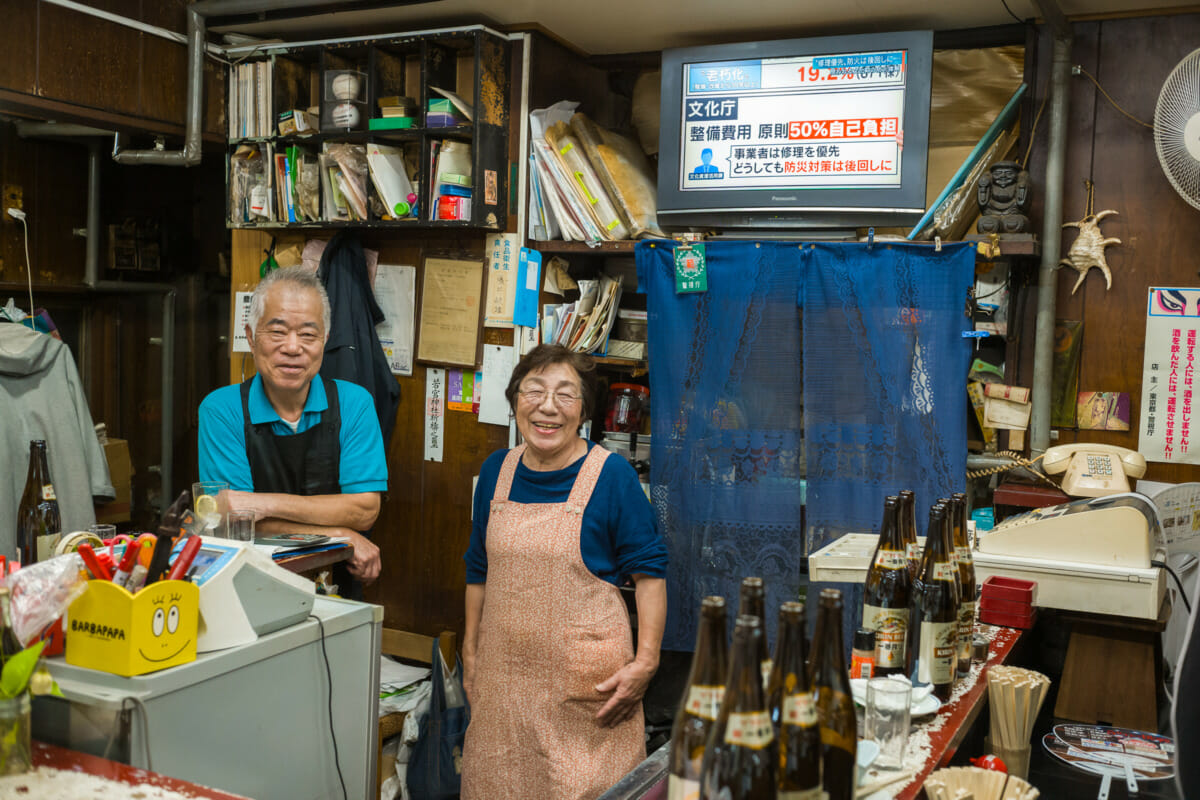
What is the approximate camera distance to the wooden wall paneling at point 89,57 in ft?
12.0

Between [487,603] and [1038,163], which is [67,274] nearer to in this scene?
[487,603]

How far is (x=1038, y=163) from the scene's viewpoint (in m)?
3.49

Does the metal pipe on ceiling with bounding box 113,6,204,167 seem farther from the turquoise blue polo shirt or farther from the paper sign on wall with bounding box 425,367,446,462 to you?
the turquoise blue polo shirt

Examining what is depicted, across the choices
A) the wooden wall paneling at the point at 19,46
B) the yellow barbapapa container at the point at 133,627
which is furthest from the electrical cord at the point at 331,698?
the wooden wall paneling at the point at 19,46

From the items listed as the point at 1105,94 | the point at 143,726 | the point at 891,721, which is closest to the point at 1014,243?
the point at 1105,94

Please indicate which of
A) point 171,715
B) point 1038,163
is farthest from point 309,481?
point 1038,163

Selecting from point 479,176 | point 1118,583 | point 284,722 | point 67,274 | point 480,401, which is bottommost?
point 284,722

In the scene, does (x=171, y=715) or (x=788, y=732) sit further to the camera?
(x=171, y=715)

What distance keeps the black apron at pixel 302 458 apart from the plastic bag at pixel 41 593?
1.21m

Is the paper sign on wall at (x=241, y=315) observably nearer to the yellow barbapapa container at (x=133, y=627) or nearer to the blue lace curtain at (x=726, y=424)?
the blue lace curtain at (x=726, y=424)

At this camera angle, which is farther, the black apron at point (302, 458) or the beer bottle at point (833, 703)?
the black apron at point (302, 458)

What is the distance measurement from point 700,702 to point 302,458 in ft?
5.90

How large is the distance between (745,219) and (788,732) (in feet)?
8.88

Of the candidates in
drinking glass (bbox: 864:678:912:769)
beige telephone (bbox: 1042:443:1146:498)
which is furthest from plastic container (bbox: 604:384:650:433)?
drinking glass (bbox: 864:678:912:769)
